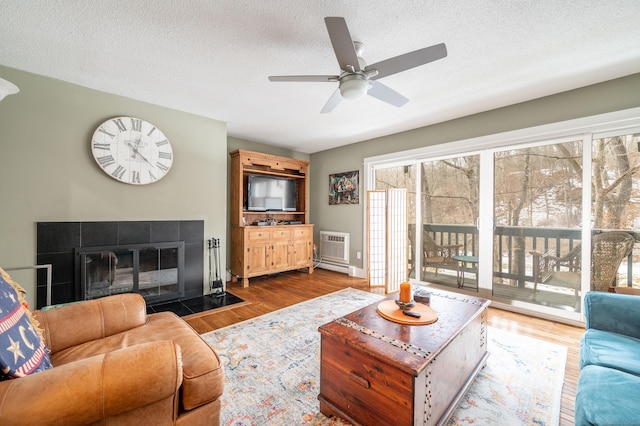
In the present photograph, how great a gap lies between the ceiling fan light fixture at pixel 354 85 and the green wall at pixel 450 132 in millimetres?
2243

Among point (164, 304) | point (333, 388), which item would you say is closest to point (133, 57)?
point (164, 304)

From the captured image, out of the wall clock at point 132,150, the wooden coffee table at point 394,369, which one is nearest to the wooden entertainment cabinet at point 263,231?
the wall clock at point 132,150

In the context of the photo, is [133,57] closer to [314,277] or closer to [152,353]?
[152,353]

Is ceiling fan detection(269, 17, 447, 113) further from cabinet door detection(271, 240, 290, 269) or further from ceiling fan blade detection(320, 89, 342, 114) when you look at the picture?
cabinet door detection(271, 240, 290, 269)

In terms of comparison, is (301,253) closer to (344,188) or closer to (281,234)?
(281,234)

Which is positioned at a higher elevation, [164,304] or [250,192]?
[250,192]

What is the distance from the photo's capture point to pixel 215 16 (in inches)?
66.6

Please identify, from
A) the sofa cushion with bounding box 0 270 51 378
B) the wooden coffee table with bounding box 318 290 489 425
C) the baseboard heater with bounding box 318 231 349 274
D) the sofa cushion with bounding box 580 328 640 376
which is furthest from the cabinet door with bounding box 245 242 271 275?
the sofa cushion with bounding box 580 328 640 376

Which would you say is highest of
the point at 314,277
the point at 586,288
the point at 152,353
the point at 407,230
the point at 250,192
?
the point at 250,192

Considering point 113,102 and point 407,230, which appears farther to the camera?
point 407,230

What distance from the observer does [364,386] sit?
4.20 feet

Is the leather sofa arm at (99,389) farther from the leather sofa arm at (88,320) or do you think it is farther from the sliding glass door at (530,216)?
the sliding glass door at (530,216)

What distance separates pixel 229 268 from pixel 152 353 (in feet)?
11.2

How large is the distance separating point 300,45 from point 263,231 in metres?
2.76
